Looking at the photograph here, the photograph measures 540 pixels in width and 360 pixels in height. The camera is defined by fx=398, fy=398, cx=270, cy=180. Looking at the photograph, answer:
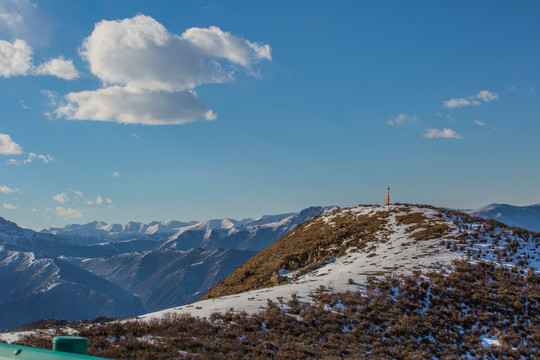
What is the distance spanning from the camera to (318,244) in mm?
50031

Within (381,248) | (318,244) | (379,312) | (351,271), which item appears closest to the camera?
(379,312)

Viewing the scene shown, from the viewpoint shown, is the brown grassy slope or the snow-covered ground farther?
the brown grassy slope

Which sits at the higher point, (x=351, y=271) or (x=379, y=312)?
(x=351, y=271)

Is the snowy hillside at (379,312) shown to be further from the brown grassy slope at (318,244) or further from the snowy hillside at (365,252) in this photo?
the brown grassy slope at (318,244)

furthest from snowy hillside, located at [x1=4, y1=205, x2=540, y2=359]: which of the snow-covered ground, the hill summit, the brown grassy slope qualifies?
the brown grassy slope

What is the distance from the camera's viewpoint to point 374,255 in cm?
4022

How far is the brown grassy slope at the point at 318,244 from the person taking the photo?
43844 mm

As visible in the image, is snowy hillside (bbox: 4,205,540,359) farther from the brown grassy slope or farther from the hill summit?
the brown grassy slope

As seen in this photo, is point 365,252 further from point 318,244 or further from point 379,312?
point 379,312

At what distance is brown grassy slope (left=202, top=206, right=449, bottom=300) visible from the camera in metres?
43.8

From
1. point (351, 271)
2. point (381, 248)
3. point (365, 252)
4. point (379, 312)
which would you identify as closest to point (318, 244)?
point (365, 252)

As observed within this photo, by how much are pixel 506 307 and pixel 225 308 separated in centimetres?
1798

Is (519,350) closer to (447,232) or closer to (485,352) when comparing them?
(485,352)

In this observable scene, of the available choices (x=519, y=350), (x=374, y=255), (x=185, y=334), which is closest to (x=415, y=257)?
(x=374, y=255)
